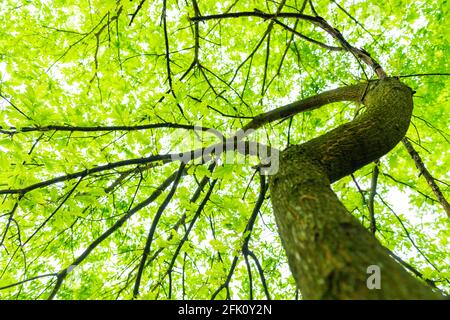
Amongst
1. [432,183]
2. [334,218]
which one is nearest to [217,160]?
[334,218]

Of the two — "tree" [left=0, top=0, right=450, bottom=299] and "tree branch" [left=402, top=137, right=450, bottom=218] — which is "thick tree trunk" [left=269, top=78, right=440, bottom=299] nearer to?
"tree" [left=0, top=0, right=450, bottom=299]

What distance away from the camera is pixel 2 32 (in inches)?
217

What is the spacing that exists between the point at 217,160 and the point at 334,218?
4.84ft

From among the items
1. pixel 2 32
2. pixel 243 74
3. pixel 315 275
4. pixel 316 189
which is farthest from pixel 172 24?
pixel 315 275

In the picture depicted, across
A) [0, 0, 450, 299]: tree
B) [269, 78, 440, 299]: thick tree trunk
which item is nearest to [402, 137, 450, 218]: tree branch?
[0, 0, 450, 299]: tree

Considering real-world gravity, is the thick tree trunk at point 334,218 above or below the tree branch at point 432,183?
below

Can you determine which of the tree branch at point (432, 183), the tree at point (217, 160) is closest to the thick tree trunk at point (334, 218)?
the tree at point (217, 160)

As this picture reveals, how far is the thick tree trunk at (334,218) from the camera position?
2.91ft

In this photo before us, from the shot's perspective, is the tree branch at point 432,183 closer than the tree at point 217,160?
No

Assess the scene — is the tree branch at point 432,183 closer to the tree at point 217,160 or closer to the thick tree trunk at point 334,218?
the tree at point 217,160

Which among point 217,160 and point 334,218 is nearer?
point 334,218

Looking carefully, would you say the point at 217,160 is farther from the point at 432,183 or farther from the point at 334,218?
the point at 432,183

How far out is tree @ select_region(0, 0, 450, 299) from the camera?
134 cm

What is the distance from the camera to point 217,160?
251 cm
